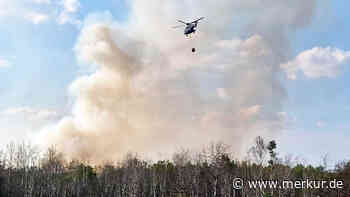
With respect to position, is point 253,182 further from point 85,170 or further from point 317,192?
point 85,170

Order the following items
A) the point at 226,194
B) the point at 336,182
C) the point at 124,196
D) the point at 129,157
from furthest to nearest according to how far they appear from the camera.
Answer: the point at 129,157 → the point at 124,196 → the point at 226,194 → the point at 336,182

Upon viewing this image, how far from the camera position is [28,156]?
7181 centimetres

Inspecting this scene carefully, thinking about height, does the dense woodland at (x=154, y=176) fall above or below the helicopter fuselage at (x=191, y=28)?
below

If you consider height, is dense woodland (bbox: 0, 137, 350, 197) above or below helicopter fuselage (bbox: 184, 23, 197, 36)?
below

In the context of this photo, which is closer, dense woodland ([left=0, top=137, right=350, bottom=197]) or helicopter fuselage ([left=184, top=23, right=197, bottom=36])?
helicopter fuselage ([left=184, top=23, right=197, bottom=36])

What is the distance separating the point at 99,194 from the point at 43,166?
10700 millimetres

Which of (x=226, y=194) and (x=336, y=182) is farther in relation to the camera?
(x=226, y=194)

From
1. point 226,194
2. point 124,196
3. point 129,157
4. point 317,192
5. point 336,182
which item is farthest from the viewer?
point 129,157

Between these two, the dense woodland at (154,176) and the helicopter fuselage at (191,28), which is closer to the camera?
the helicopter fuselage at (191,28)

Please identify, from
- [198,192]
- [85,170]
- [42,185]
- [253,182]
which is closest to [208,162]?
[198,192]

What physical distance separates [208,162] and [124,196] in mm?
15003

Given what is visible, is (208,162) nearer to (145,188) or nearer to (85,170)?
(145,188)

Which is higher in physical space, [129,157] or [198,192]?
[129,157]

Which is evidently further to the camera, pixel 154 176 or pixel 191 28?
pixel 154 176
